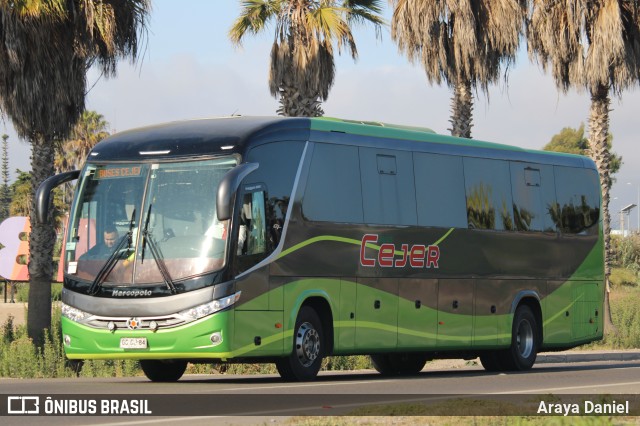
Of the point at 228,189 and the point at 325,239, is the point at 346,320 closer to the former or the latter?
the point at 325,239

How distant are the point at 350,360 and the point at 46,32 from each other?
996cm

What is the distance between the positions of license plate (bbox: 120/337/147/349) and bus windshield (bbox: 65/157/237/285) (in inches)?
30.5

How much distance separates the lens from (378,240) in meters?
20.8

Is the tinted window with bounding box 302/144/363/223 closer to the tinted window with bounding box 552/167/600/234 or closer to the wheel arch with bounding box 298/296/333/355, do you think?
the wheel arch with bounding box 298/296/333/355

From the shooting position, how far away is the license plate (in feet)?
58.2

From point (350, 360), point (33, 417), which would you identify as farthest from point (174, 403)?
point (350, 360)

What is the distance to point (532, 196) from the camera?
2486 cm

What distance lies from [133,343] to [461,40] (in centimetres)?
2115

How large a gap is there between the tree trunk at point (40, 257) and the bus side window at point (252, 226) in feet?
38.9

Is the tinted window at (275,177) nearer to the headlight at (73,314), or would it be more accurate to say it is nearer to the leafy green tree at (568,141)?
the headlight at (73,314)

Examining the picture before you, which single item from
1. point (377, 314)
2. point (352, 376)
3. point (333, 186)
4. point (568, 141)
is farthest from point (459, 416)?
point (568, 141)

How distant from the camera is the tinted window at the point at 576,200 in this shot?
25.6 metres

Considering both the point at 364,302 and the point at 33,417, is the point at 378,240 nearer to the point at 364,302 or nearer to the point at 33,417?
the point at 364,302

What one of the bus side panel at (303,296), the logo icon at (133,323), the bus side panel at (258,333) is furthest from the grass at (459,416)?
the logo icon at (133,323)
